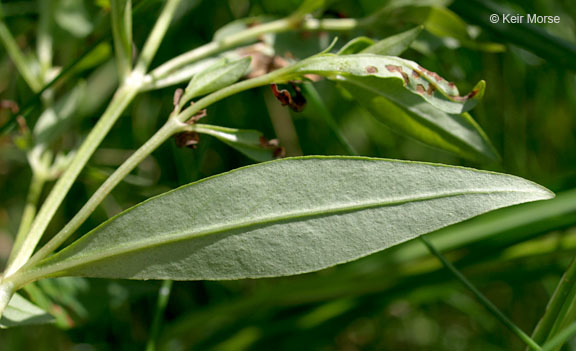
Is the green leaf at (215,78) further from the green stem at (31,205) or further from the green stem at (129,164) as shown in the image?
the green stem at (31,205)

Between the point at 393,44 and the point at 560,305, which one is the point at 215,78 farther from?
the point at 560,305

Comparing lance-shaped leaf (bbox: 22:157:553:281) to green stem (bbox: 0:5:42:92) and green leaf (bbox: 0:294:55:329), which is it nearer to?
green leaf (bbox: 0:294:55:329)

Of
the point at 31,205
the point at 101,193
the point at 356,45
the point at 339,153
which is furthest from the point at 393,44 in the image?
the point at 339,153

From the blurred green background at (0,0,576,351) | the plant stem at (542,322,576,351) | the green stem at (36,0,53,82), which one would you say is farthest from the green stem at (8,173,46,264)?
the plant stem at (542,322,576,351)

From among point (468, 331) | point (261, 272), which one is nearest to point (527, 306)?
point (468, 331)

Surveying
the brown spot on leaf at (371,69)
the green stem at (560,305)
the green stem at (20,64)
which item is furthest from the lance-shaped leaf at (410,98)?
the green stem at (20,64)

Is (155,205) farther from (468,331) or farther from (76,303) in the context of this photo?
(468,331)
